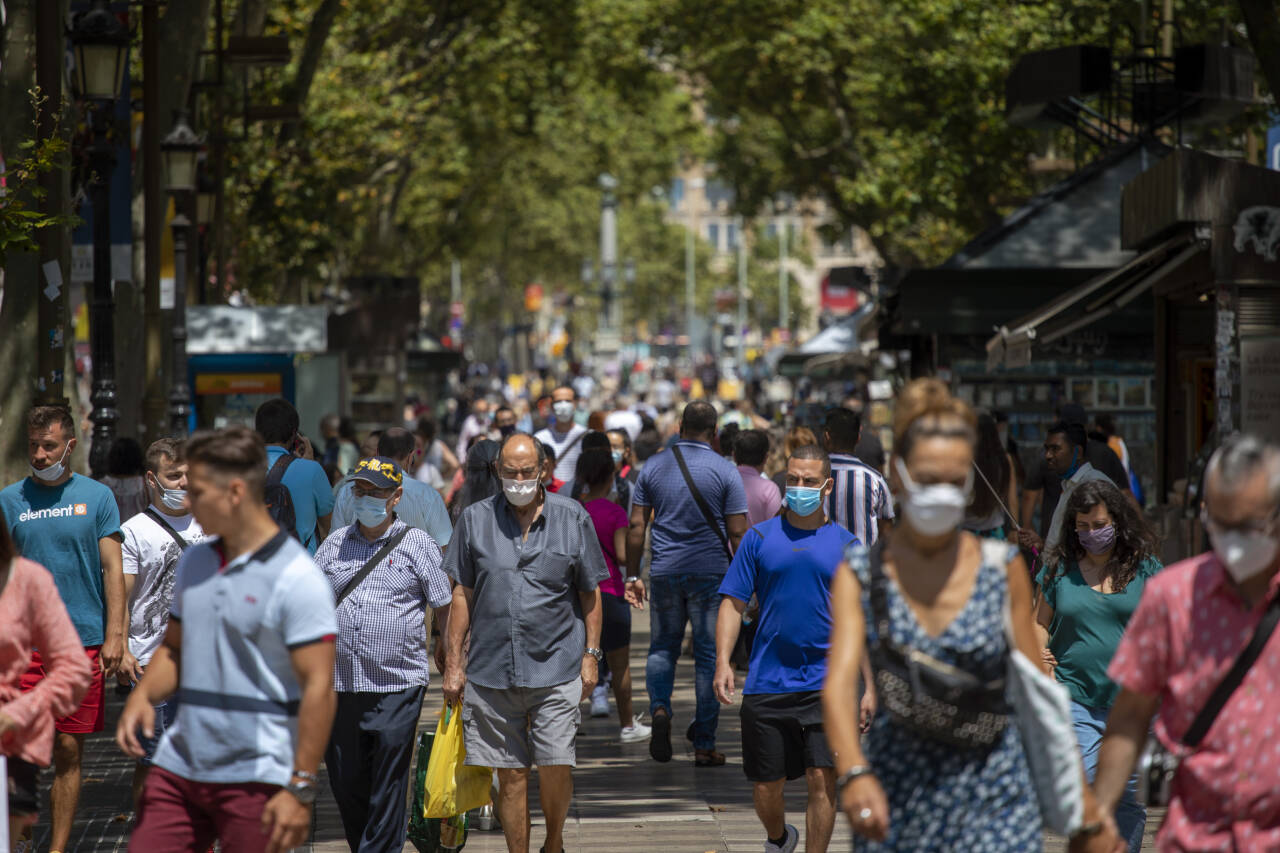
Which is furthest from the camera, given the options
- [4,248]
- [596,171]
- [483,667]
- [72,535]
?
[596,171]

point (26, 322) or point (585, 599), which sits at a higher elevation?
point (26, 322)

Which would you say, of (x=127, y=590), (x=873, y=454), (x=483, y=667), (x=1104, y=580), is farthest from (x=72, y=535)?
(x=873, y=454)

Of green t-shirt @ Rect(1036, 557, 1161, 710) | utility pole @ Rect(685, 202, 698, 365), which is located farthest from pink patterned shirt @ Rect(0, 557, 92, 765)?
utility pole @ Rect(685, 202, 698, 365)

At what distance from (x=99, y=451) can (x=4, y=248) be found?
2.41 meters

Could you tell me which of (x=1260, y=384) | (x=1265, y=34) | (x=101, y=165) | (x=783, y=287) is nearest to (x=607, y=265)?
(x=783, y=287)

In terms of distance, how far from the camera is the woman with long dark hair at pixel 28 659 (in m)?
5.18

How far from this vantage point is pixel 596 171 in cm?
4862

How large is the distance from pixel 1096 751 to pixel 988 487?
328cm

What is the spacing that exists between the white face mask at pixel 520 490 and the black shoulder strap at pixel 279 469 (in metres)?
1.96

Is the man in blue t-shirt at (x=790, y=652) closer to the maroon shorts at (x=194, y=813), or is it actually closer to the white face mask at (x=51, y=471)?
the maroon shorts at (x=194, y=813)

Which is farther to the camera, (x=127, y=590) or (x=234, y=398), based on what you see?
(x=234, y=398)

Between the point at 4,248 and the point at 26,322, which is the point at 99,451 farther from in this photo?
the point at 4,248

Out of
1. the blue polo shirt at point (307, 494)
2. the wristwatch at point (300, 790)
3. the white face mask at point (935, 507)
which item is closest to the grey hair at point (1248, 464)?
the white face mask at point (935, 507)

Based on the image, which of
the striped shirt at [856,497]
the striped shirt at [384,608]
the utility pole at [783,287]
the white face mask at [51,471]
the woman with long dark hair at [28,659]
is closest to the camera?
the woman with long dark hair at [28,659]
